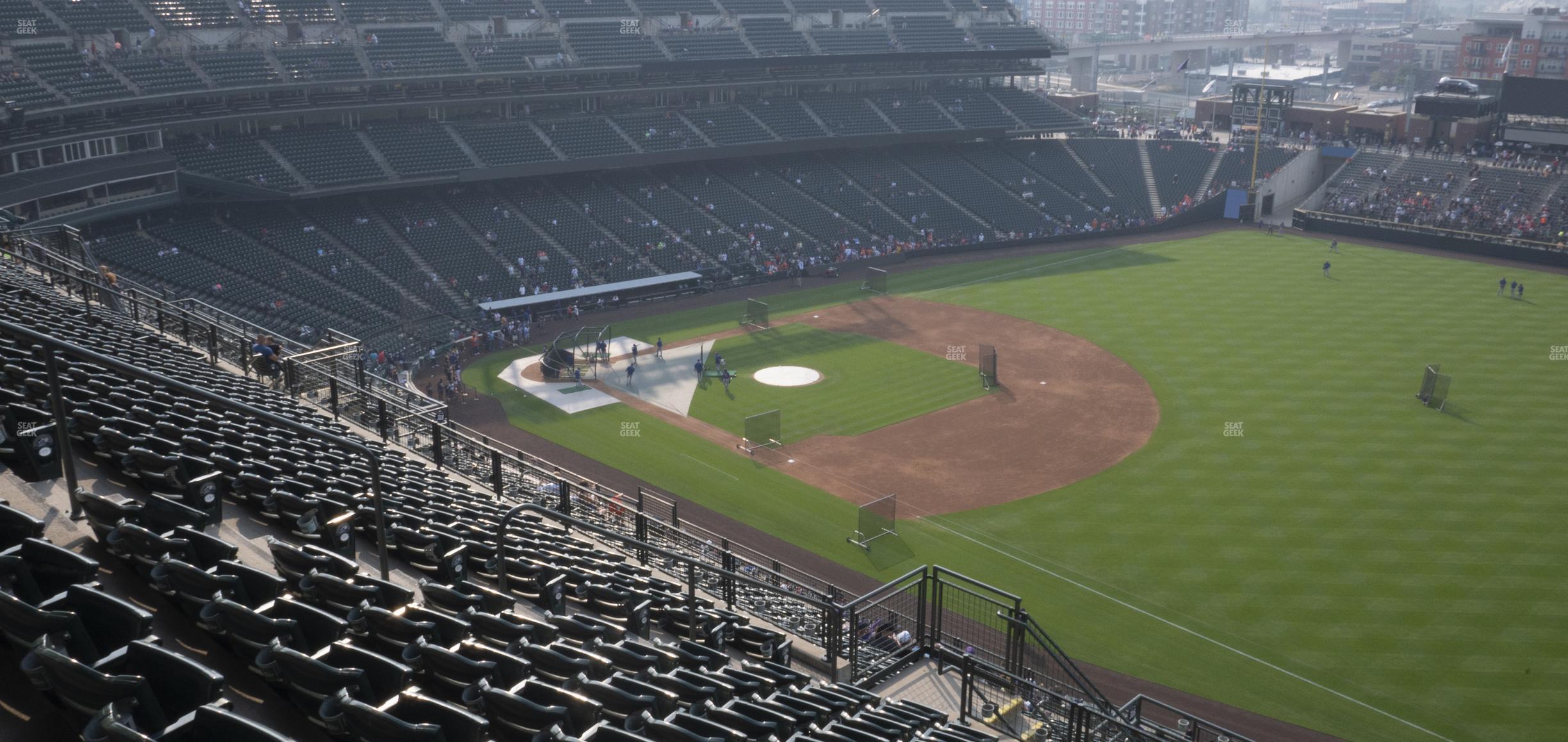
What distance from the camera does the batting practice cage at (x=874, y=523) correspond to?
3100cm

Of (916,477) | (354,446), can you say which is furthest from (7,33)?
(354,446)

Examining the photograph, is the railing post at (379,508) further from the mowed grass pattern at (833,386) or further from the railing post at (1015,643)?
the mowed grass pattern at (833,386)

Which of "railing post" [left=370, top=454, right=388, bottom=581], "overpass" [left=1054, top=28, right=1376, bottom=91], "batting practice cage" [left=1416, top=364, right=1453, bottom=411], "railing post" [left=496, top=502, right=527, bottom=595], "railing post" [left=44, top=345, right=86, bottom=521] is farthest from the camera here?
"overpass" [left=1054, top=28, right=1376, bottom=91]

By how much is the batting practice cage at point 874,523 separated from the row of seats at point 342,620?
13.4 metres

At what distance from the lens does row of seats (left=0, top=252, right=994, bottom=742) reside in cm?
820

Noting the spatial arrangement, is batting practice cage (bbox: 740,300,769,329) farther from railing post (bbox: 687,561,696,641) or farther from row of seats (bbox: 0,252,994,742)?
railing post (bbox: 687,561,696,641)

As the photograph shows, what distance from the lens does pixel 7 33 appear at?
151ft

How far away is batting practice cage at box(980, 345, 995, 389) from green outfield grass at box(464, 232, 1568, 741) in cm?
117

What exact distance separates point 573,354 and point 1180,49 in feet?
444

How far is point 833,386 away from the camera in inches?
1713

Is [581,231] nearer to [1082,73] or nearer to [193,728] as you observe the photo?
[193,728]

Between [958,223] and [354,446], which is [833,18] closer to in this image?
[958,223]

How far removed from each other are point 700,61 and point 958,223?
1820 centimetres

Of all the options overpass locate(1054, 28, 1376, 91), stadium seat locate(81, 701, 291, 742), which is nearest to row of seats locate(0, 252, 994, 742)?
stadium seat locate(81, 701, 291, 742)
